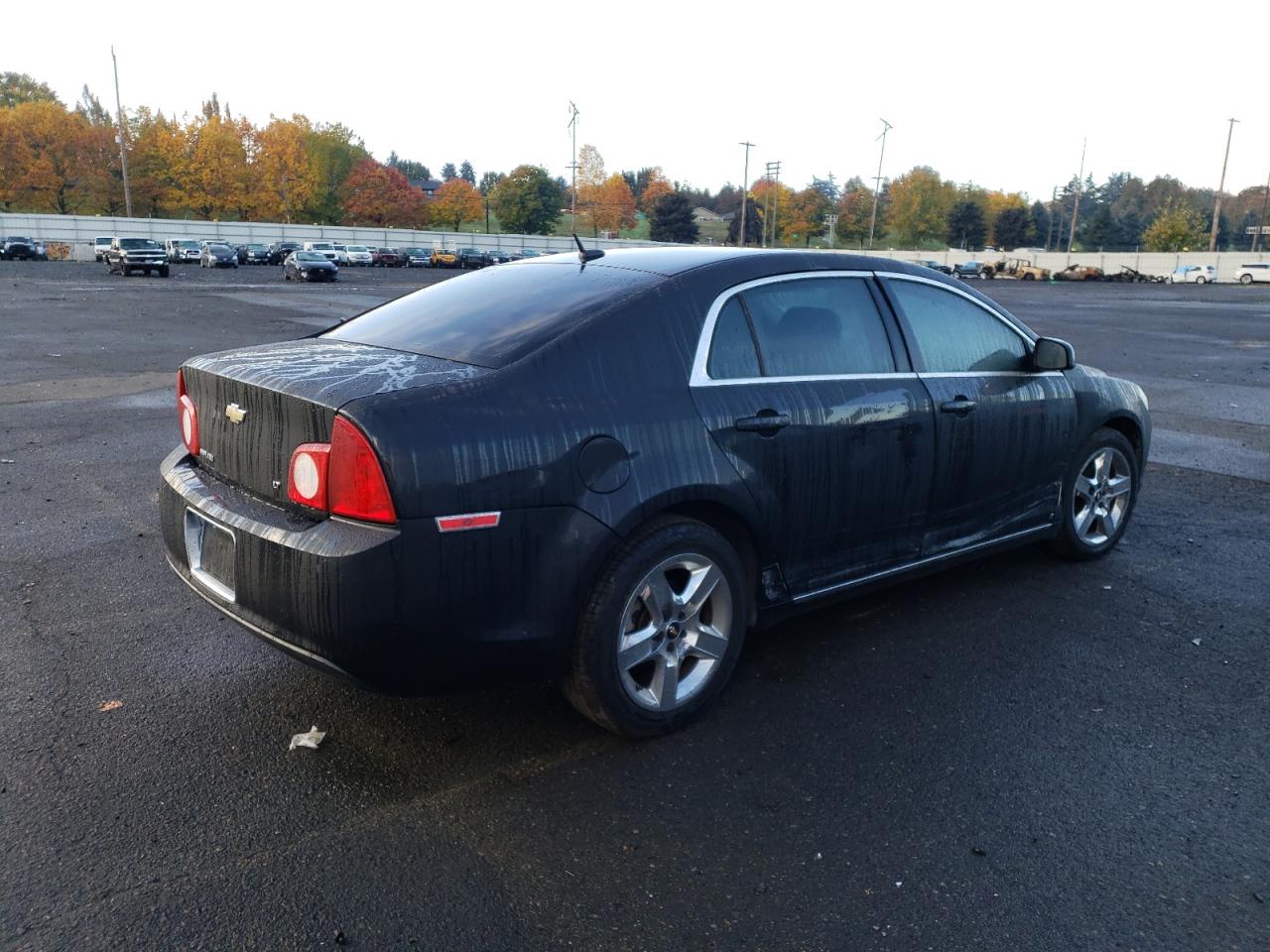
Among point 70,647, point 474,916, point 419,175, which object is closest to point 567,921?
point 474,916

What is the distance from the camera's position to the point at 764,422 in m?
3.71

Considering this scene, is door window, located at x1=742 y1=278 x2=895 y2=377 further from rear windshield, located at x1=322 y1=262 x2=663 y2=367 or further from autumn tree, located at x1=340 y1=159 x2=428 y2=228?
autumn tree, located at x1=340 y1=159 x2=428 y2=228

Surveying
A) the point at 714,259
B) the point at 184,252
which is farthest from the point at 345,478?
the point at 184,252

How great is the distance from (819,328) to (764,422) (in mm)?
632

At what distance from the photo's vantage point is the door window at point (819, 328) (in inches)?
154

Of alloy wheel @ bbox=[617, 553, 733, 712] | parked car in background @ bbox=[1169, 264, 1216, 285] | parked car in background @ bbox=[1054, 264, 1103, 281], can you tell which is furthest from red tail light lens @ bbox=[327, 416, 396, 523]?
parked car in background @ bbox=[1054, 264, 1103, 281]

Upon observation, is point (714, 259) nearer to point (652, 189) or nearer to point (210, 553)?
point (210, 553)

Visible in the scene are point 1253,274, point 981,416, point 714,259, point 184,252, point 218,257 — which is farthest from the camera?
point 1253,274

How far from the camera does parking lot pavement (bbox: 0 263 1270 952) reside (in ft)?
8.63

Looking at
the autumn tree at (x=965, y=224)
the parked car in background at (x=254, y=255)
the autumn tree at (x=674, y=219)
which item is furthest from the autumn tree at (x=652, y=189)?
the parked car in background at (x=254, y=255)

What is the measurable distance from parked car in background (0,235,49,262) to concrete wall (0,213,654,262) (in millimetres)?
4542

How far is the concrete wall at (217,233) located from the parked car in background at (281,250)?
6.03 feet

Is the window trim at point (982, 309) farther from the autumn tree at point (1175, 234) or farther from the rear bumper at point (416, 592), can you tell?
the autumn tree at point (1175, 234)

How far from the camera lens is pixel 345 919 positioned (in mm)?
2586
